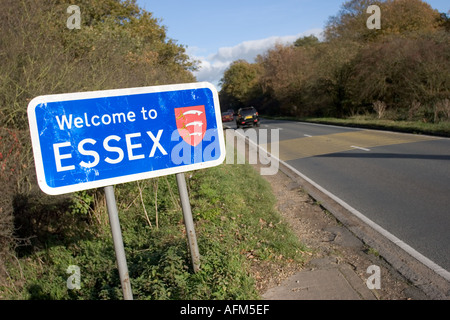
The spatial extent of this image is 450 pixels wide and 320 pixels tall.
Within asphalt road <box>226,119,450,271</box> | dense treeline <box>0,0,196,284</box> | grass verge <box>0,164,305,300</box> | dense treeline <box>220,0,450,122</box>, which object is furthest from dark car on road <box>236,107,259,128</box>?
grass verge <box>0,164,305,300</box>

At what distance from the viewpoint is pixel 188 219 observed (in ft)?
12.3

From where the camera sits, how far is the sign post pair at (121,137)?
2.87 metres

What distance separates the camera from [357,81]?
109 feet

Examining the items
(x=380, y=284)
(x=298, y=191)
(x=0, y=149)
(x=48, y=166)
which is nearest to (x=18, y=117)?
(x=0, y=149)

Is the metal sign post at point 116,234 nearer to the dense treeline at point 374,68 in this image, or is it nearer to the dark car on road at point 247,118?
the dense treeline at point 374,68

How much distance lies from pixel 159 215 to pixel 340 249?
10.2 feet

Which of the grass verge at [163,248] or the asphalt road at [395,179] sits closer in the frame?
the grass verge at [163,248]

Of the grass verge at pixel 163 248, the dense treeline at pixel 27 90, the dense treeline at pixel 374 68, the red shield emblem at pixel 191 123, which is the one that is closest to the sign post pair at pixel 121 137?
the red shield emblem at pixel 191 123

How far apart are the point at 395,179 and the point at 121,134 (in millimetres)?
7693

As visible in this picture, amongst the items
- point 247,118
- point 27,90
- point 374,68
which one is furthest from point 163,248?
point 374,68

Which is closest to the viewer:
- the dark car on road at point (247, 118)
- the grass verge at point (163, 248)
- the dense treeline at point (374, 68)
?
the grass verge at point (163, 248)

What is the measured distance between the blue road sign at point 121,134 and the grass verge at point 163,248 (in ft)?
3.94

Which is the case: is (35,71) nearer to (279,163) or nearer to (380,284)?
(380,284)

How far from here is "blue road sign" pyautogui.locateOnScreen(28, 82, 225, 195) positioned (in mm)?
2863
